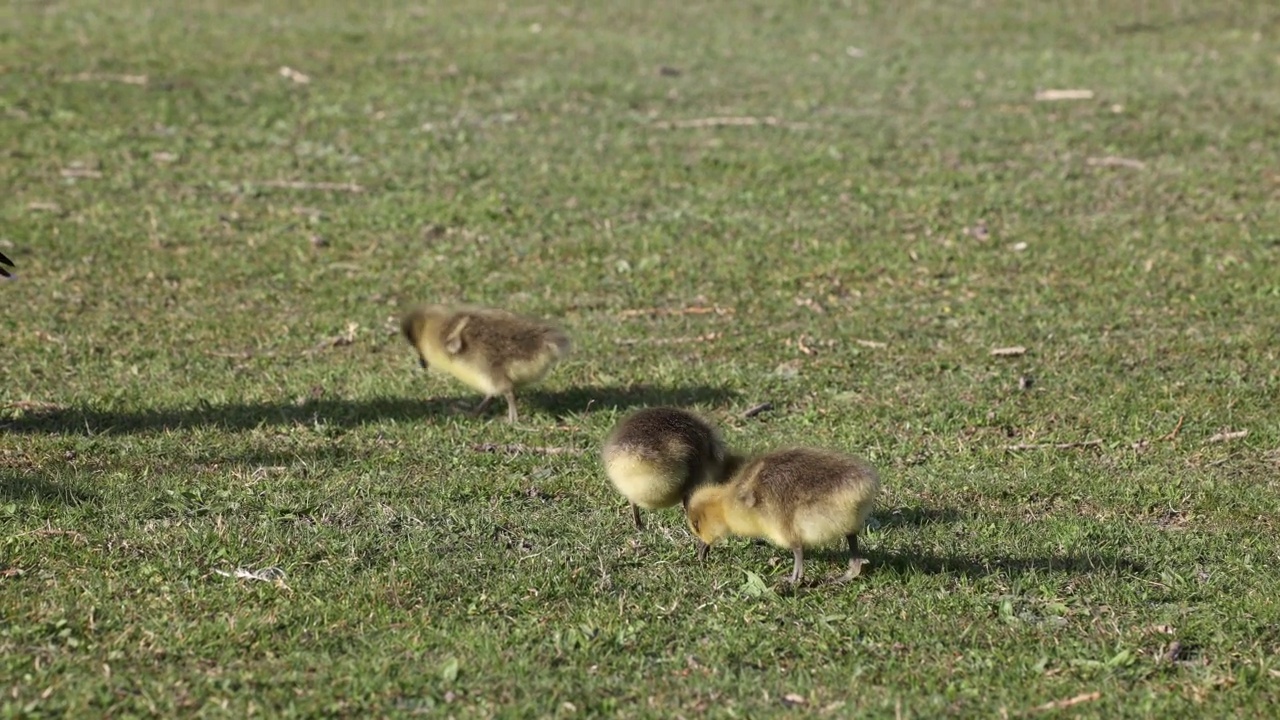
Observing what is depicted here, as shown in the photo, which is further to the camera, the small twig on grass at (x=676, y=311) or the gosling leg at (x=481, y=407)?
the small twig on grass at (x=676, y=311)

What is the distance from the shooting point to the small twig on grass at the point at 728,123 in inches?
685

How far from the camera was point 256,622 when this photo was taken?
19.3ft

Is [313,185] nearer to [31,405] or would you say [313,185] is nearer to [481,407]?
[31,405]

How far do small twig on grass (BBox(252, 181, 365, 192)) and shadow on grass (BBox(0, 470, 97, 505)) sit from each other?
750 cm

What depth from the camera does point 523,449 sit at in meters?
8.50

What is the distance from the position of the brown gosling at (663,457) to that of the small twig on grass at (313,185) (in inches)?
326

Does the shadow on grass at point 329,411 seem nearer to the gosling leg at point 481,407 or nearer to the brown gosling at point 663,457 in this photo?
the gosling leg at point 481,407

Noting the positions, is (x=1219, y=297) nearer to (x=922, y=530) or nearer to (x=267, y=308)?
(x=922, y=530)

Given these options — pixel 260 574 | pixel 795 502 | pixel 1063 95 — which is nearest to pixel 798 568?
pixel 795 502

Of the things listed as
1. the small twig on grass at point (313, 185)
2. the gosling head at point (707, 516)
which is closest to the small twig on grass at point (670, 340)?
the gosling head at point (707, 516)

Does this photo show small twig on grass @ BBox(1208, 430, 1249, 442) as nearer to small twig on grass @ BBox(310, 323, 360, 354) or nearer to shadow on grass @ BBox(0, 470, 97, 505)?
small twig on grass @ BBox(310, 323, 360, 354)

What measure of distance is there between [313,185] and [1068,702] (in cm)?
1068

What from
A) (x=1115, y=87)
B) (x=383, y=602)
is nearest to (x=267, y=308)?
(x=383, y=602)

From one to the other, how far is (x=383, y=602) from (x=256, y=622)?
19.6 inches
